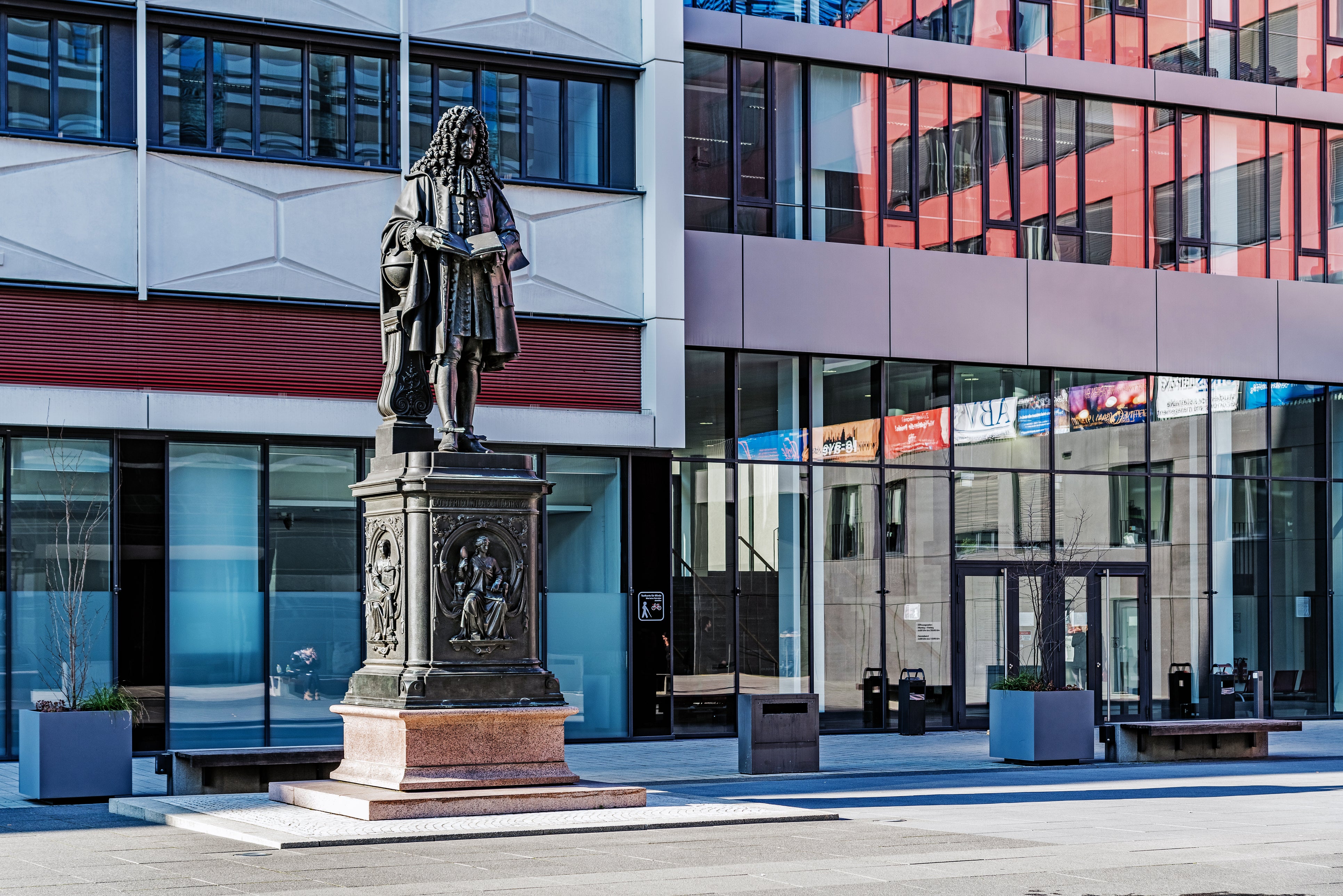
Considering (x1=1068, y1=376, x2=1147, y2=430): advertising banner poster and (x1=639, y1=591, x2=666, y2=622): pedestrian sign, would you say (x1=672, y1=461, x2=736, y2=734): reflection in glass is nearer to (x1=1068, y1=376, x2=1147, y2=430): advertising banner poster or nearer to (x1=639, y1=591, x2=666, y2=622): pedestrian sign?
(x1=639, y1=591, x2=666, y2=622): pedestrian sign

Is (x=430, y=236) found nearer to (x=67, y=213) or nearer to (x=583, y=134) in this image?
(x=67, y=213)

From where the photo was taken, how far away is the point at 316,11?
71.7ft

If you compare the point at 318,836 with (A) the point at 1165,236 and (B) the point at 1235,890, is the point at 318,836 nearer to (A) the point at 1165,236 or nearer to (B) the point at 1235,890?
(B) the point at 1235,890

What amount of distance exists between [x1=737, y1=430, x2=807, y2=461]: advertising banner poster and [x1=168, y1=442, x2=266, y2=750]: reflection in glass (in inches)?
259

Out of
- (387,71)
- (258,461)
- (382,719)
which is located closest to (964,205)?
(387,71)

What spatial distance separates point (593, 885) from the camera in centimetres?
966

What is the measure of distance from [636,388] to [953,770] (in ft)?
23.7

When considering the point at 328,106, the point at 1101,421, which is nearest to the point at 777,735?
the point at 328,106

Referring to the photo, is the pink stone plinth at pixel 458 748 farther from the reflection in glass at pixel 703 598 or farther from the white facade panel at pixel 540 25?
the white facade panel at pixel 540 25

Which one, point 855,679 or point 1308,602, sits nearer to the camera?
point 855,679

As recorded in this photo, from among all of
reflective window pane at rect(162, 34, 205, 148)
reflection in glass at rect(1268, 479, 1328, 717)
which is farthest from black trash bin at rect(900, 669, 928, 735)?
reflective window pane at rect(162, 34, 205, 148)

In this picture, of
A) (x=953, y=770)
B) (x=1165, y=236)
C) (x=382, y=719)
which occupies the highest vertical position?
(x=1165, y=236)

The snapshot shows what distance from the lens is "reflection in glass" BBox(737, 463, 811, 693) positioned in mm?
24266

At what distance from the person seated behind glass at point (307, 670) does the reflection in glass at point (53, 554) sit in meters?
2.19
